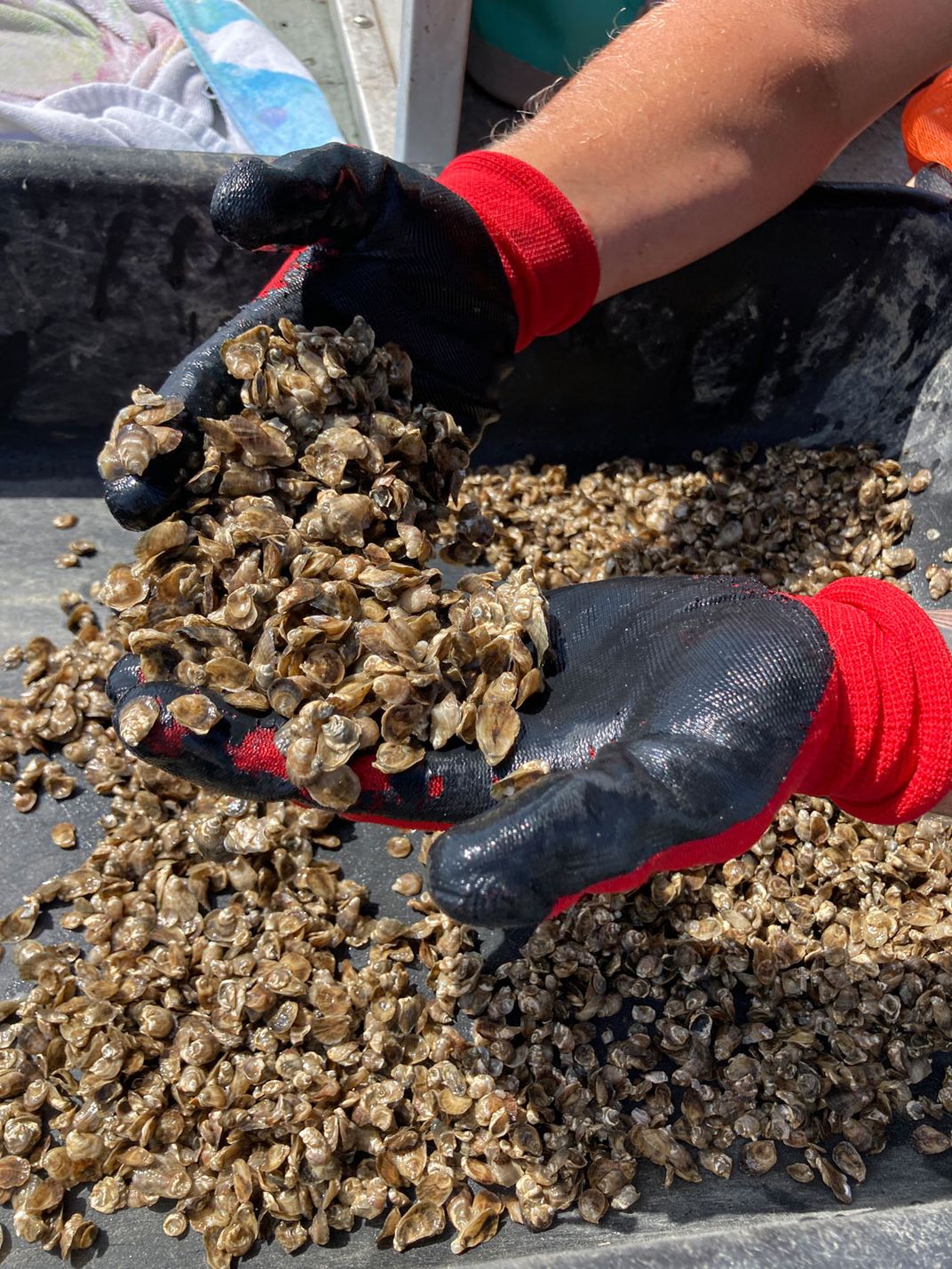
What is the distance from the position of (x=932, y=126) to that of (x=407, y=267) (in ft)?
5.86

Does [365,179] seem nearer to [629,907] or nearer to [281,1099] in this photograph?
[629,907]

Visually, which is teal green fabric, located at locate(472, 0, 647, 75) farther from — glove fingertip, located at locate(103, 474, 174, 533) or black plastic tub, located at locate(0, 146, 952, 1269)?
glove fingertip, located at locate(103, 474, 174, 533)

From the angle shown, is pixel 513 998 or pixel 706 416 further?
pixel 706 416

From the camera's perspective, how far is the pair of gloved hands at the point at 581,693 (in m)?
1.03

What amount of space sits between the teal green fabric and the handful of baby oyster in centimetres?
252

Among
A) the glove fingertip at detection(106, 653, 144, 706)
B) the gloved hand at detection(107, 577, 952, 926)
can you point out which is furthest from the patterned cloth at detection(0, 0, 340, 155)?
the gloved hand at detection(107, 577, 952, 926)

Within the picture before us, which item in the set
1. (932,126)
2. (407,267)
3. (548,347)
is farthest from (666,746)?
(932,126)

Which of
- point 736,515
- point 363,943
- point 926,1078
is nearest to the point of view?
point 926,1078

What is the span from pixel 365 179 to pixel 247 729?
3.38ft

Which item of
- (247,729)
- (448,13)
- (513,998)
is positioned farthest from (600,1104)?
(448,13)

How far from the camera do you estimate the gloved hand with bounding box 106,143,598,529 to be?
5.07 feet

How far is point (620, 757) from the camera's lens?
1085 millimetres

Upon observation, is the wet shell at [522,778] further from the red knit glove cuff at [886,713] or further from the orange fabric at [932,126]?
the orange fabric at [932,126]

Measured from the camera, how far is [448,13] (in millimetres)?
3043
